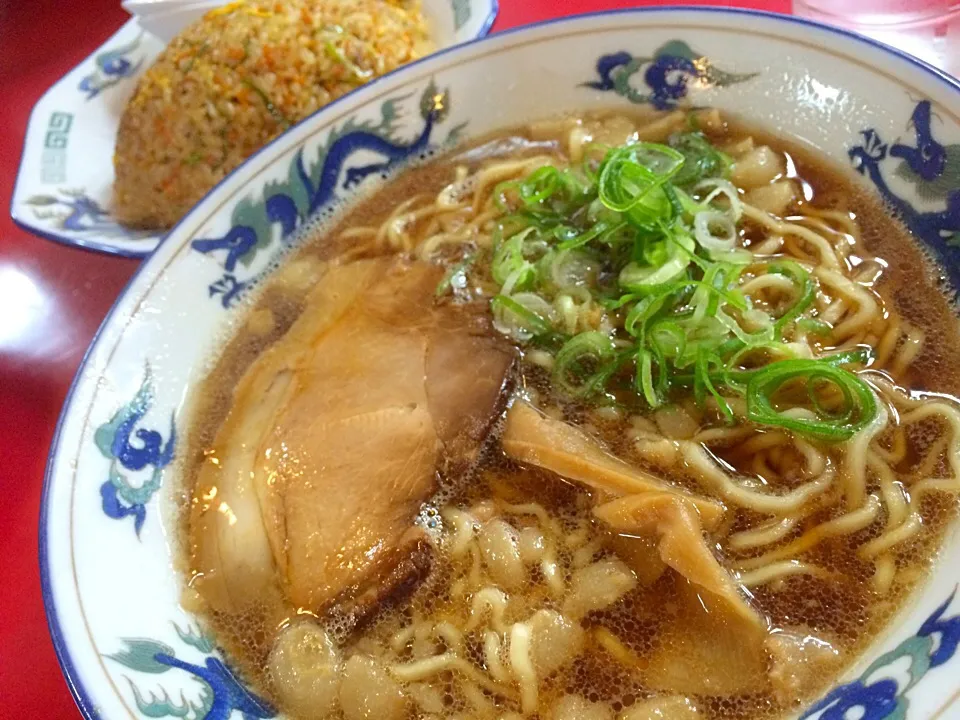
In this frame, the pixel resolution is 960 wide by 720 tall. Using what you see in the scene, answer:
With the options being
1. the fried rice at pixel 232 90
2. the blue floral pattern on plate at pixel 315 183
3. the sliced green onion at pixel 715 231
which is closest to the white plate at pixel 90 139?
the fried rice at pixel 232 90

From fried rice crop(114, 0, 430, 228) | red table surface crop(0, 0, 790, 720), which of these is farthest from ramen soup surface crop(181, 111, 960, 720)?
fried rice crop(114, 0, 430, 228)

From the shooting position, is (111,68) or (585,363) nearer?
(585,363)

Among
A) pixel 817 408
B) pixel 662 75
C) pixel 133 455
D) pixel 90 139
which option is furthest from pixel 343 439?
pixel 90 139

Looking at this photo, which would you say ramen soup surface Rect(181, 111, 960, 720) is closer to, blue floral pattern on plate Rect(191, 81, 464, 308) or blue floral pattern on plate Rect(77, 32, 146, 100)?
blue floral pattern on plate Rect(191, 81, 464, 308)

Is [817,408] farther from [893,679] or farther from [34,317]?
[34,317]

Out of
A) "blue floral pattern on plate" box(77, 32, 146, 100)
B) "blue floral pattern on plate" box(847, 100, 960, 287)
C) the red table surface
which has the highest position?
"blue floral pattern on plate" box(847, 100, 960, 287)

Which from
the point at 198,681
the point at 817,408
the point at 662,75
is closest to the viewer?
the point at 198,681

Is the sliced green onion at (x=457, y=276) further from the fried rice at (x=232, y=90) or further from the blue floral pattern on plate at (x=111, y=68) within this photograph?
the blue floral pattern on plate at (x=111, y=68)

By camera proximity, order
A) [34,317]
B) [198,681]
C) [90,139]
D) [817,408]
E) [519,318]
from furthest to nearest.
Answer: [90,139]
[34,317]
[519,318]
[817,408]
[198,681]
